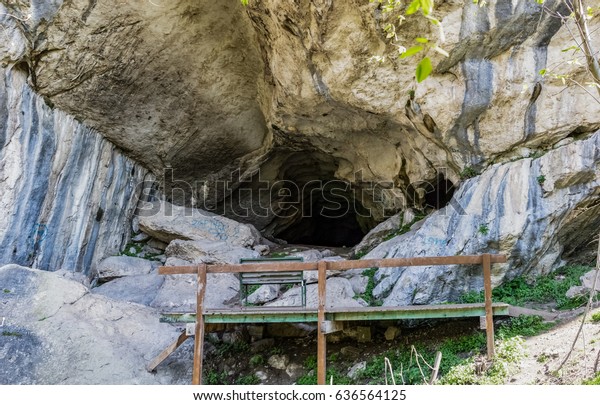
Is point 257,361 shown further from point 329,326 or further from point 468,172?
point 468,172

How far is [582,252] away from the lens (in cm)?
923

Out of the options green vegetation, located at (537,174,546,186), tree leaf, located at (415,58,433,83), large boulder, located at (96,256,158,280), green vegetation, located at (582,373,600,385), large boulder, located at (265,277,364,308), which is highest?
green vegetation, located at (537,174,546,186)

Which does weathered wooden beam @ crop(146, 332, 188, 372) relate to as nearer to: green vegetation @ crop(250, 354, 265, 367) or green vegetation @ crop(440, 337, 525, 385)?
green vegetation @ crop(250, 354, 265, 367)

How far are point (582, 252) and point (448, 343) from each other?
420 centimetres

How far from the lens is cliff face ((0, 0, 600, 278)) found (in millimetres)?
8547

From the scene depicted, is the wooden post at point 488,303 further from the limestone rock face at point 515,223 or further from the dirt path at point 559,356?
the limestone rock face at point 515,223

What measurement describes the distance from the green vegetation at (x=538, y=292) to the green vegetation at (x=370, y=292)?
1361 mm

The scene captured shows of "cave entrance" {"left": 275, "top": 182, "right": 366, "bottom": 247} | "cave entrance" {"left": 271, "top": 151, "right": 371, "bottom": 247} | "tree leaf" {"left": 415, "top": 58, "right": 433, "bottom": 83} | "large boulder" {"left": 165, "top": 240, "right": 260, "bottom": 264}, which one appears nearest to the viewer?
"tree leaf" {"left": 415, "top": 58, "right": 433, "bottom": 83}

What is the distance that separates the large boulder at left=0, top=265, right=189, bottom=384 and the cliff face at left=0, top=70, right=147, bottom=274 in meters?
1.20

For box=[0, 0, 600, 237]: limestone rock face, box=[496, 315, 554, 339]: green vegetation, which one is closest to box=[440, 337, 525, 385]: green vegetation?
box=[496, 315, 554, 339]: green vegetation

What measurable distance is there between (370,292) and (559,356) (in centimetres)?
356

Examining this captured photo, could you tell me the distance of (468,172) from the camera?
30.5 ft

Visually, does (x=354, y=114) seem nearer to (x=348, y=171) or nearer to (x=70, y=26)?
(x=348, y=171)

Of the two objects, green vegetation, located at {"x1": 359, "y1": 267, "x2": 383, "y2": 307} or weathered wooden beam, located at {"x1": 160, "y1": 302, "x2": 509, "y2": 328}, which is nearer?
weathered wooden beam, located at {"x1": 160, "y1": 302, "x2": 509, "y2": 328}
